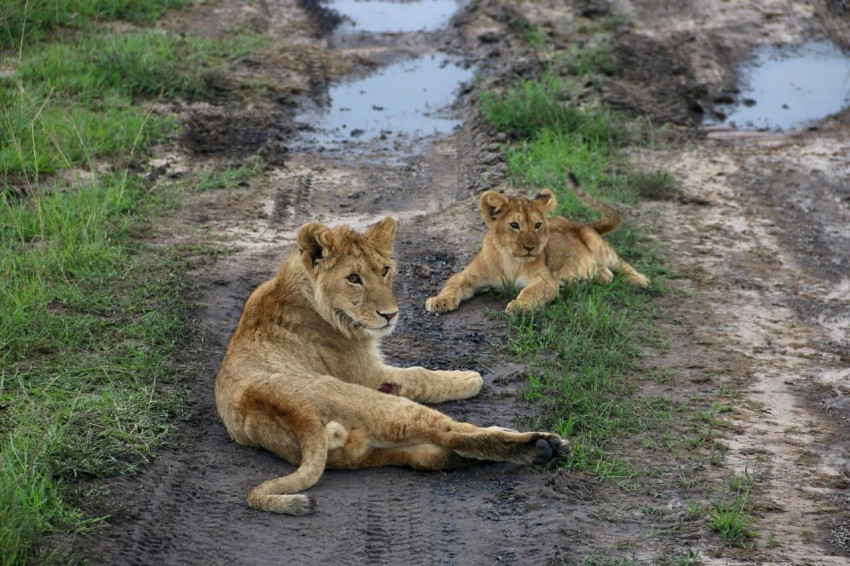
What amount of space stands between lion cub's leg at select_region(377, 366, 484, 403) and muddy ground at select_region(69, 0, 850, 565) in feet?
0.26

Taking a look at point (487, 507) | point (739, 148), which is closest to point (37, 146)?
point (487, 507)

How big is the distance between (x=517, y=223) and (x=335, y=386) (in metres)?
2.43

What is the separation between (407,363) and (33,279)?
2.16 m

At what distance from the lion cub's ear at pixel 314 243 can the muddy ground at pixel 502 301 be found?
0.86m

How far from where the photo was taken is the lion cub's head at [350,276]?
16.4 ft

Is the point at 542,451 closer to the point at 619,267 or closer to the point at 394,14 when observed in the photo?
the point at 619,267

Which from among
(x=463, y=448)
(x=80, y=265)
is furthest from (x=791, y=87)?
(x=463, y=448)

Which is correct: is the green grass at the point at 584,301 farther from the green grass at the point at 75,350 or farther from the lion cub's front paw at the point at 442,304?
the green grass at the point at 75,350

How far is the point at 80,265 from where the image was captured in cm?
657

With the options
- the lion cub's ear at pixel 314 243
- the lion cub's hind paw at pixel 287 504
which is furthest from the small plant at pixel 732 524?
the lion cub's ear at pixel 314 243

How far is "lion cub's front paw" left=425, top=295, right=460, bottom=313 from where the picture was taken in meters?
6.62

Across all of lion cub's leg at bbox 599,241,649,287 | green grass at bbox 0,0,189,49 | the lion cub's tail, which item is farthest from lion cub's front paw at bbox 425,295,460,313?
green grass at bbox 0,0,189,49

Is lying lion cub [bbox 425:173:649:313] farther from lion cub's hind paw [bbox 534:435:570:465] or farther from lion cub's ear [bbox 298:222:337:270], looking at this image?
lion cub's hind paw [bbox 534:435:570:465]

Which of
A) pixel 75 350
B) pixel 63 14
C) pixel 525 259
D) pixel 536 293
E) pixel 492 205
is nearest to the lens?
pixel 75 350
